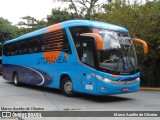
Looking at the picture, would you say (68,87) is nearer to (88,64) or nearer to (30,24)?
(88,64)

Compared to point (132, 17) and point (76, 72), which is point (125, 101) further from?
point (132, 17)

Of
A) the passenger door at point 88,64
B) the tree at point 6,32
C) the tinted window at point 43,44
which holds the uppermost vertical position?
the tree at point 6,32

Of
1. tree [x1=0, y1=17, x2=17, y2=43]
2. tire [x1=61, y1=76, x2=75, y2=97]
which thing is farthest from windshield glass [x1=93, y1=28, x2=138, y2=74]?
tree [x1=0, y1=17, x2=17, y2=43]

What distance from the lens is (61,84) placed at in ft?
47.8

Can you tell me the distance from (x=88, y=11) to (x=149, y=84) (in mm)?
18563

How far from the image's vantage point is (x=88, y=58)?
40.9 ft

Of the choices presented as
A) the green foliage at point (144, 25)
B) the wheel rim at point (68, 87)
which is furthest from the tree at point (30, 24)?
Result: the wheel rim at point (68, 87)

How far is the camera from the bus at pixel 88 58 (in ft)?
39.3

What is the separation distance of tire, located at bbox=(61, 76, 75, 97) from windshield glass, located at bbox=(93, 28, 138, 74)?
2470 mm

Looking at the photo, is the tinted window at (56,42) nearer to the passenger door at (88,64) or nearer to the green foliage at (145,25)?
the passenger door at (88,64)

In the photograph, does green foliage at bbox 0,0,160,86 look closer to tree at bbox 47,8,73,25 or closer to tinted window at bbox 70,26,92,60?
tinted window at bbox 70,26,92,60

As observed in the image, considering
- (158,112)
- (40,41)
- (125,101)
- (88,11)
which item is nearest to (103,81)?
(125,101)

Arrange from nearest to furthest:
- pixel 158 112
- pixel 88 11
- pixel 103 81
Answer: pixel 158 112
pixel 103 81
pixel 88 11

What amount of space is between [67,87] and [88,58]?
2259mm
